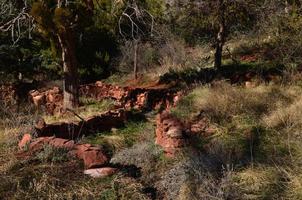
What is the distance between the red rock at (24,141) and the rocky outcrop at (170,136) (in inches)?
77.9

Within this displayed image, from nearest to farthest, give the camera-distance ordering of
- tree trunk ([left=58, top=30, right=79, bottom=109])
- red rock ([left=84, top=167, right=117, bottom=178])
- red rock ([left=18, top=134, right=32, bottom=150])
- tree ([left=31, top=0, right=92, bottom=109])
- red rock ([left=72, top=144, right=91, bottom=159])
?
1. red rock ([left=84, top=167, right=117, bottom=178])
2. red rock ([left=72, top=144, right=91, bottom=159])
3. red rock ([left=18, top=134, right=32, bottom=150])
4. tree ([left=31, top=0, right=92, bottom=109])
5. tree trunk ([left=58, top=30, right=79, bottom=109])

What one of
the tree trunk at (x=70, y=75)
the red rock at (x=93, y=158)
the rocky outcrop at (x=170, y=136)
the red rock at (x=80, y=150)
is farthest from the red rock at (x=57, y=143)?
the tree trunk at (x=70, y=75)

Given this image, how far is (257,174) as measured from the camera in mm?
5559

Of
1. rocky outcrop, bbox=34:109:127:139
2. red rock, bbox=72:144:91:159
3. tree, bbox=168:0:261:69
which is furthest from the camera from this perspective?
tree, bbox=168:0:261:69

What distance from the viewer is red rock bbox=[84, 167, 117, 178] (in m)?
5.92

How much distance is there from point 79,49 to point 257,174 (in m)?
13.3

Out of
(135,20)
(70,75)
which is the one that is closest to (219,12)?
(70,75)

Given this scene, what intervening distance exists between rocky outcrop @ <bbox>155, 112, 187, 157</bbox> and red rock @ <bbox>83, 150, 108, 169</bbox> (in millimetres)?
1036

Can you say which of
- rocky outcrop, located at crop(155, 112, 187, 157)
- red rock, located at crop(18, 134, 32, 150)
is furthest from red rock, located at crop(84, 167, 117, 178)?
red rock, located at crop(18, 134, 32, 150)

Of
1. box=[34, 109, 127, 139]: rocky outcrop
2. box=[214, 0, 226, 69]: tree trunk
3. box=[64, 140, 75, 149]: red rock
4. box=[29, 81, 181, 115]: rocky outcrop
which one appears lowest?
box=[29, 81, 181, 115]: rocky outcrop

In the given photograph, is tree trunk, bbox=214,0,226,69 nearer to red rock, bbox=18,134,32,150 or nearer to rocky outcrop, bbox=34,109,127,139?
rocky outcrop, bbox=34,109,127,139

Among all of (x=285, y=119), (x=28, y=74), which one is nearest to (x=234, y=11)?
(x=285, y=119)

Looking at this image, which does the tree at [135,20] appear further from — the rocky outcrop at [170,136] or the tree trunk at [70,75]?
the rocky outcrop at [170,136]

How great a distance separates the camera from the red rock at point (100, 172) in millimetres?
5922
